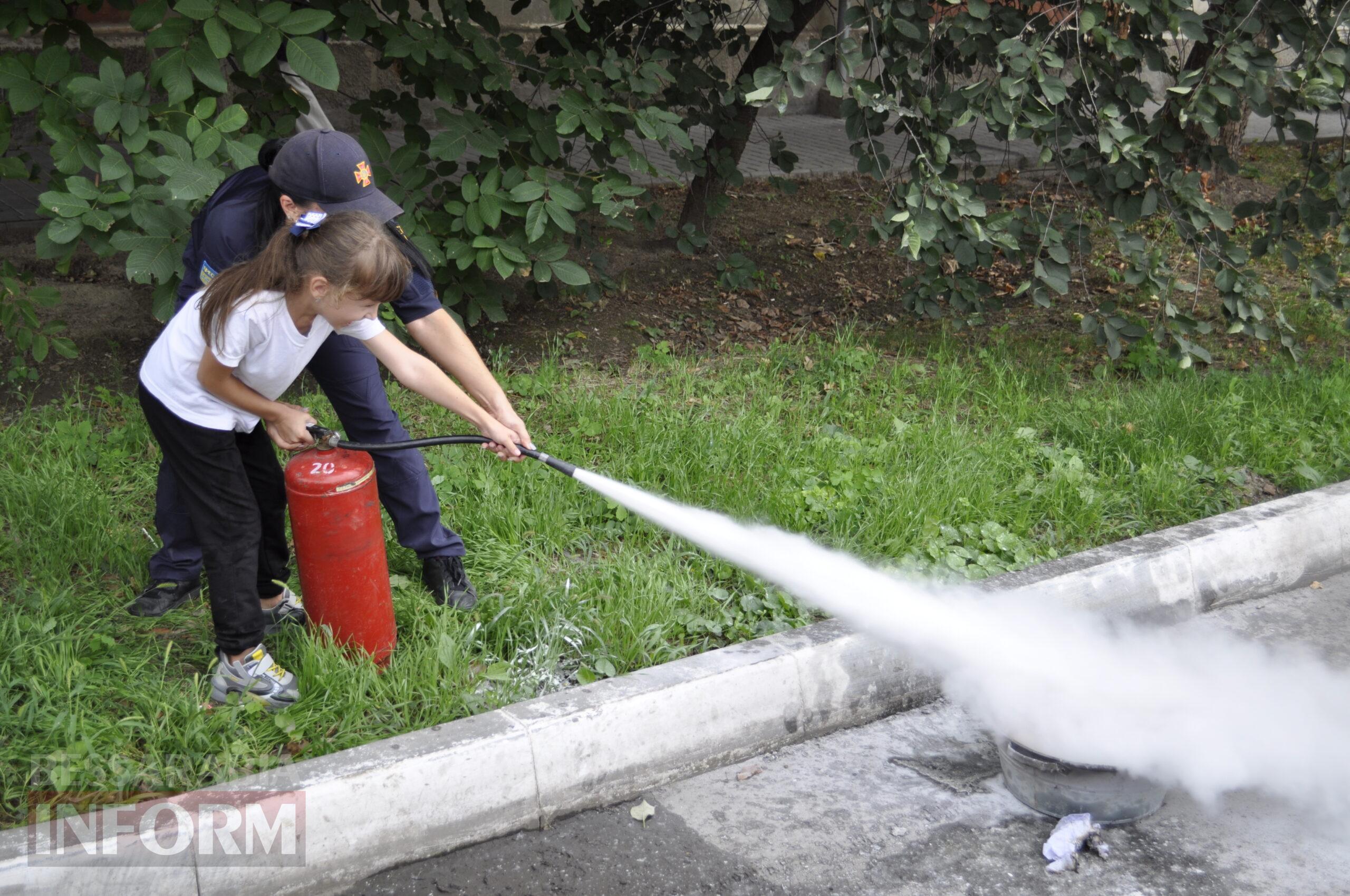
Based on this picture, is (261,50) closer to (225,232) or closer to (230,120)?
(230,120)

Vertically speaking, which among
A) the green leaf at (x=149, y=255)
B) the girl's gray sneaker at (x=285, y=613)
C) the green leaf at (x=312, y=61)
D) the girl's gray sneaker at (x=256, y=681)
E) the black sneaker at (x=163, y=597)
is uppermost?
the green leaf at (x=312, y=61)

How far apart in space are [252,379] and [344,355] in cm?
46

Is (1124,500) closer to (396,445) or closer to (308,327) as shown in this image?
(396,445)

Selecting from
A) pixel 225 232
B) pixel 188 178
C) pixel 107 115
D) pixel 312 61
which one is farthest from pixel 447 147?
pixel 225 232

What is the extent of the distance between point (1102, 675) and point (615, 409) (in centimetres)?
236

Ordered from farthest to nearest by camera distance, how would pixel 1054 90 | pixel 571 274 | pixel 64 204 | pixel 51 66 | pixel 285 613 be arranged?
1. pixel 571 274
2. pixel 1054 90
3. pixel 51 66
4. pixel 64 204
5. pixel 285 613

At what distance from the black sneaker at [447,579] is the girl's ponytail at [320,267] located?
1.11m

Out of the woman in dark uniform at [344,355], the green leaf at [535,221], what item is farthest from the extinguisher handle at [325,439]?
the green leaf at [535,221]

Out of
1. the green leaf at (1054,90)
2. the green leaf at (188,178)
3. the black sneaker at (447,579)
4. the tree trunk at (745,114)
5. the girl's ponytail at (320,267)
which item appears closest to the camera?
the girl's ponytail at (320,267)

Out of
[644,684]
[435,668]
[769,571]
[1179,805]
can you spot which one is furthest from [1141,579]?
[435,668]

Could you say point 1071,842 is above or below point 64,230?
below

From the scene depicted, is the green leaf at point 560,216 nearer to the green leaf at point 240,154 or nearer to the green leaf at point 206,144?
the green leaf at point 240,154

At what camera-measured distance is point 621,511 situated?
13.6 ft

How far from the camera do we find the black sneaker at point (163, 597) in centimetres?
343
